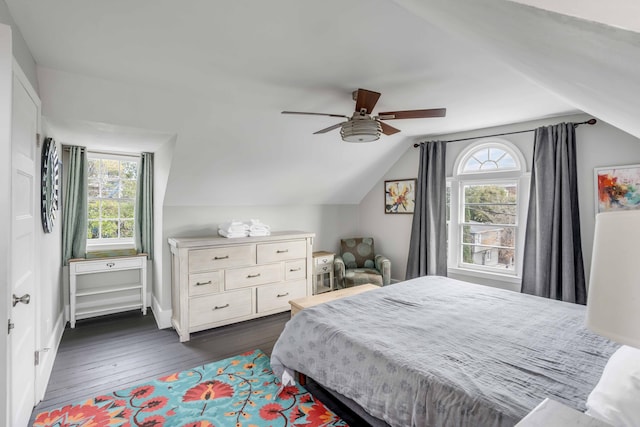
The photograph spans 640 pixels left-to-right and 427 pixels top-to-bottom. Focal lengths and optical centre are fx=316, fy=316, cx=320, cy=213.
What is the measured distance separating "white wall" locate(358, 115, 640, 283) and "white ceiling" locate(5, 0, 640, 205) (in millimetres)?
268

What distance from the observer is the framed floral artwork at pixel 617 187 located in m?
2.98

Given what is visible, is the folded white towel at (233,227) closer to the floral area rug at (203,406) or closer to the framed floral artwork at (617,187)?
the floral area rug at (203,406)

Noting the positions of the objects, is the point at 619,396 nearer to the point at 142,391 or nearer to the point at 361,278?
the point at 142,391

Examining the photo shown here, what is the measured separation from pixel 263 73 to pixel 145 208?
268cm

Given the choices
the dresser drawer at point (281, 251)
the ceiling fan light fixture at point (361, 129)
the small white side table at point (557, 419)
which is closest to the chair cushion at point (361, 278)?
the dresser drawer at point (281, 251)

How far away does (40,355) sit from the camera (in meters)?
2.33

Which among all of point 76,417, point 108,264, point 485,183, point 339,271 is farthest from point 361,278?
point 76,417

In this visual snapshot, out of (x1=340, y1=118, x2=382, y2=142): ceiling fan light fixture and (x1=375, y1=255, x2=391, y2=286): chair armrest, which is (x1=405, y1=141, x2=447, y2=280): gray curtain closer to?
(x1=375, y1=255, x2=391, y2=286): chair armrest

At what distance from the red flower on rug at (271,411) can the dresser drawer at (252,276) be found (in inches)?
64.4

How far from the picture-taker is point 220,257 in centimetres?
354

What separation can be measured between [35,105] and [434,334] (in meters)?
3.04

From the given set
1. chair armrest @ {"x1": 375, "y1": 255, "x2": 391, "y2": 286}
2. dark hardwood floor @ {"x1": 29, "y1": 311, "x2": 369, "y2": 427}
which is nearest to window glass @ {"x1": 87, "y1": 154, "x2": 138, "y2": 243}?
dark hardwood floor @ {"x1": 29, "y1": 311, "x2": 369, "y2": 427}

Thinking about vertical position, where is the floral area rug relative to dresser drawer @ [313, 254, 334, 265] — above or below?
below

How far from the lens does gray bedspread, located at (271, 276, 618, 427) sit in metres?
1.38
